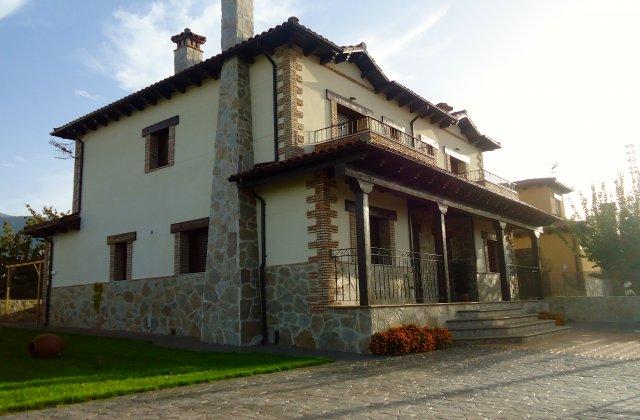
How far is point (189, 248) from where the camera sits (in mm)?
14422

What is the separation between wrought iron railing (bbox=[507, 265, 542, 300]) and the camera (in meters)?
18.9

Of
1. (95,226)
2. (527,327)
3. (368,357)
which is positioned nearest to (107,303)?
(95,226)

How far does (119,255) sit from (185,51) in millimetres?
7128

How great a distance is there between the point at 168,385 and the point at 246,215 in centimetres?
612

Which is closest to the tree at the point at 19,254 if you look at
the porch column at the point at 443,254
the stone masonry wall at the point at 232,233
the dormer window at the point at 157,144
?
the dormer window at the point at 157,144

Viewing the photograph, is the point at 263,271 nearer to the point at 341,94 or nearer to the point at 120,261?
the point at 341,94

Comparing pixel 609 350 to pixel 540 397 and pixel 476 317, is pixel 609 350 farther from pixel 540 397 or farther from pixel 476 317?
pixel 540 397

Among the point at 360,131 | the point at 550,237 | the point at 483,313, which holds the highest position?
the point at 360,131

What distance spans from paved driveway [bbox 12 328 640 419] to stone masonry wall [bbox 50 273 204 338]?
5995 mm

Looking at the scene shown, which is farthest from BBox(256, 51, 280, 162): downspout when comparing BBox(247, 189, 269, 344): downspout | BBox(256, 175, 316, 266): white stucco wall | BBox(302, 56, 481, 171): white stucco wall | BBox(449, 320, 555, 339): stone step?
BBox(449, 320, 555, 339): stone step

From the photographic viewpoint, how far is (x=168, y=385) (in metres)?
6.84

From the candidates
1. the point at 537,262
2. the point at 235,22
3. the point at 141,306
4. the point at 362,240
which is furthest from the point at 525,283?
the point at 235,22

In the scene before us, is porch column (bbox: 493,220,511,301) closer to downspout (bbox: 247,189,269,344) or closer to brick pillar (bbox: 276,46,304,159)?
brick pillar (bbox: 276,46,304,159)

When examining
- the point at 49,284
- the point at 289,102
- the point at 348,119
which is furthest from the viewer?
the point at 49,284
